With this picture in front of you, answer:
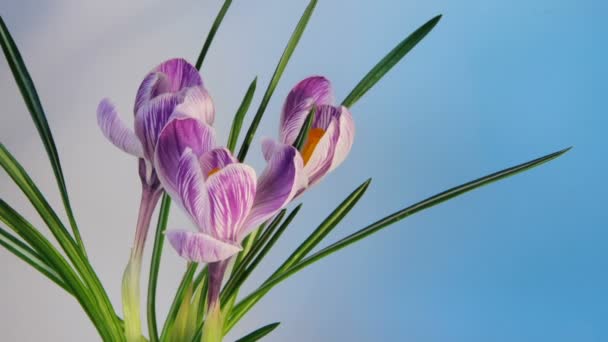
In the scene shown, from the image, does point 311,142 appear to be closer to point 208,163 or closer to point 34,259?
Result: point 208,163

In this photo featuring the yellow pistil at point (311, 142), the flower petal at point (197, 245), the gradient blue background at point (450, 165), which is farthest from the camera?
the gradient blue background at point (450, 165)

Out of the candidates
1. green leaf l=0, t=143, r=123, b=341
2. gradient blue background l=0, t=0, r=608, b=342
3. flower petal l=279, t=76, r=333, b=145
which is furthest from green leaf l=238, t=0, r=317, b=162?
gradient blue background l=0, t=0, r=608, b=342

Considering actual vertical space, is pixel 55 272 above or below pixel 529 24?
below

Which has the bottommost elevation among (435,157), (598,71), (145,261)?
(145,261)

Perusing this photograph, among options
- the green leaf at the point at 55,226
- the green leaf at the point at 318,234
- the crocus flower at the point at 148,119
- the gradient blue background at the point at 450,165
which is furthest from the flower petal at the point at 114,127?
the gradient blue background at the point at 450,165

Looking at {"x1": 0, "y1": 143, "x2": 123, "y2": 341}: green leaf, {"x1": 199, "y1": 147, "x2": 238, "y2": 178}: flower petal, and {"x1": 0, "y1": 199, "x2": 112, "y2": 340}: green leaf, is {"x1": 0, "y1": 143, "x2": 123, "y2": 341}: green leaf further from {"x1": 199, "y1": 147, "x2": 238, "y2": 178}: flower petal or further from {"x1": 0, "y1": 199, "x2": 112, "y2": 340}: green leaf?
{"x1": 199, "y1": 147, "x2": 238, "y2": 178}: flower petal

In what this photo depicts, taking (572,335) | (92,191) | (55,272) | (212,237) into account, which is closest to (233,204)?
(212,237)

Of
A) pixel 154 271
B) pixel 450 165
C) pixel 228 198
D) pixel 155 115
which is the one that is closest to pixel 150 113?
pixel 155 115

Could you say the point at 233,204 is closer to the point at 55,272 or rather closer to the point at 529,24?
the point at 55,272

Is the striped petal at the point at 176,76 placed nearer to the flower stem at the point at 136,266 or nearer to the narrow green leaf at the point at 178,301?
the flower stem at the point at 136,266
